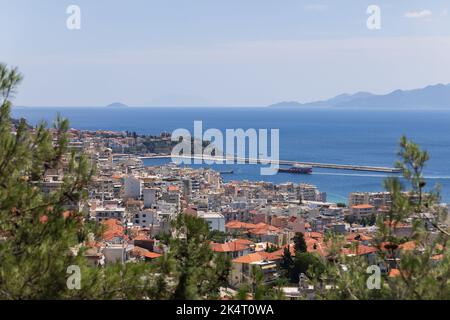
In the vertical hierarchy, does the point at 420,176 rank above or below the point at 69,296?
above

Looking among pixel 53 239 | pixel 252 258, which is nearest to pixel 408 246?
pixel 53 239

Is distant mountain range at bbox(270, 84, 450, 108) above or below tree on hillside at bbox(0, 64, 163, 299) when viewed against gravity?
above

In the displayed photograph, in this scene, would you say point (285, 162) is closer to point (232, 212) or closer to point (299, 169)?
point (299, 169)

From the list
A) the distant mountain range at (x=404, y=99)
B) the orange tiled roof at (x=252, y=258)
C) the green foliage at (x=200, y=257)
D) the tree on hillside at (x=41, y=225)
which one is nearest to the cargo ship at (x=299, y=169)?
the orange tiled roof at (x=252, y=258)

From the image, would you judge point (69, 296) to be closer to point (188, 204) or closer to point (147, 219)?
point (147, 219)

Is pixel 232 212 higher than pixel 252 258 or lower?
lower

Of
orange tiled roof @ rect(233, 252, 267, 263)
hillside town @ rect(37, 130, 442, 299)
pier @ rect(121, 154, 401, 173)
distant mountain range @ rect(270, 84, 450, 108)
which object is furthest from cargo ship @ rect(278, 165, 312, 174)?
distant mountain range @ rect(270, 84, 450, 108)

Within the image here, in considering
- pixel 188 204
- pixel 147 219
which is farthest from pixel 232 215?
pixel 147 219

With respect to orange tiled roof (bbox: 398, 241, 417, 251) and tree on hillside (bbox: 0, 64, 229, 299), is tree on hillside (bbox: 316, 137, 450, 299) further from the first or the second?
tree on hillside (bbox: 0, 64, 229, 299)

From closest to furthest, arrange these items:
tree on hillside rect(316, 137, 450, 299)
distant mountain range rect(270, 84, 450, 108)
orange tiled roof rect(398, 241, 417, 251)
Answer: tree on hillside rect(316, 137, 450, 299) → orange tiled roof rect(398, 241, 417, 251) → distant mountain range rect(270, 84, 450, 108)
